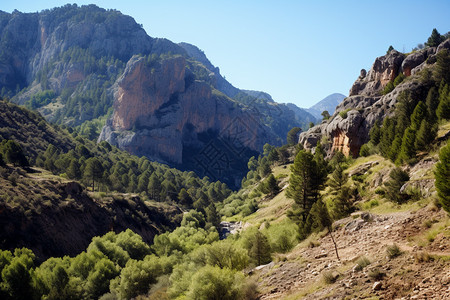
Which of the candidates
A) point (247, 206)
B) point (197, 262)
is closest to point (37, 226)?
point (197, 262)

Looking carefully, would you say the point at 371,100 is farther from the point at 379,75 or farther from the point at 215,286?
the point at 215,286

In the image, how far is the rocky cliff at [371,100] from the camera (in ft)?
235

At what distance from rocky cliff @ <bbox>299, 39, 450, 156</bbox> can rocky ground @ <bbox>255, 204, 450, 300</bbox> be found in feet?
163

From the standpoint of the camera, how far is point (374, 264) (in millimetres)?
17906

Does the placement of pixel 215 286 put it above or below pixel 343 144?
below

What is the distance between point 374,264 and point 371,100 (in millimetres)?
76959

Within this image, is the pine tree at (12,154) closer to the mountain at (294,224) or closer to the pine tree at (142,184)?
the mountain at (294,224)

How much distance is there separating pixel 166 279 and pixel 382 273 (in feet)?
109

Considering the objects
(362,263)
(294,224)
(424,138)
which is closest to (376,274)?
(362,263)

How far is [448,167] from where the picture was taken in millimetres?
20406

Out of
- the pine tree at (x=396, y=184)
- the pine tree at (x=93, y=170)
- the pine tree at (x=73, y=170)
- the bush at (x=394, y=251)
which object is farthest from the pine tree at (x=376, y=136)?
the pine tree at (x=73, y=170)

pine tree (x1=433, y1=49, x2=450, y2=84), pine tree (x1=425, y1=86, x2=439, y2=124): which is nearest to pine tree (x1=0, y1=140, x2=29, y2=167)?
pine tree (x1=425, y1=86, x2=439, y2=124)

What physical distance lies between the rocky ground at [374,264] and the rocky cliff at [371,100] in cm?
4959

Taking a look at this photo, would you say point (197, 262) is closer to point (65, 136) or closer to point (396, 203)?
point (396, 203)
